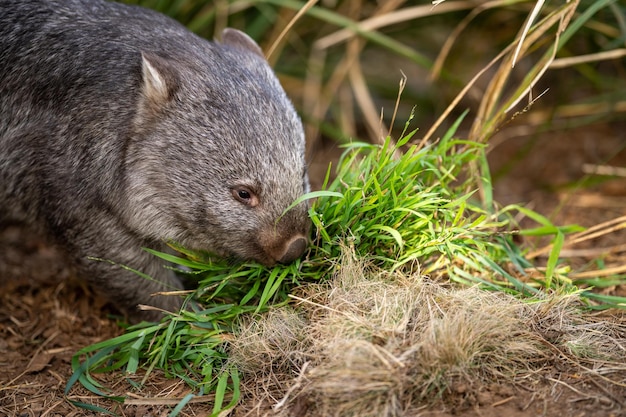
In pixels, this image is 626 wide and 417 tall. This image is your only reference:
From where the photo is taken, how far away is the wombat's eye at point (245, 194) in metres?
3.30

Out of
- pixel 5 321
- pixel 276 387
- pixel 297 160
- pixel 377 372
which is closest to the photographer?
pixel 377 372

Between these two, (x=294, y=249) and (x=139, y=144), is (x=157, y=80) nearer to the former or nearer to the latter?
(x=139, y=144)

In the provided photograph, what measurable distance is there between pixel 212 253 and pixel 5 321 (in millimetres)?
1385

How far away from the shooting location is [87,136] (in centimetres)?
349

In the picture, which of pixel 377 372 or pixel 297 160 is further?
pixel 297 160

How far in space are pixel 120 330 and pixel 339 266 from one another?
1.36m

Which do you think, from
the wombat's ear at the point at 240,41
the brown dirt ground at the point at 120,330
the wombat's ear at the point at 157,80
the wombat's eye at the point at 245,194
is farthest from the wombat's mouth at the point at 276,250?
the wombat's ear at the point at 240,41

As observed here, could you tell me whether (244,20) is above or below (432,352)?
above

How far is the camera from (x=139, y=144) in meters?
3.45

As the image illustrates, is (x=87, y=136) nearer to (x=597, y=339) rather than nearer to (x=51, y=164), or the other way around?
(x=51, y=164)

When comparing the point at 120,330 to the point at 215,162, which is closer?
the point at 215,162

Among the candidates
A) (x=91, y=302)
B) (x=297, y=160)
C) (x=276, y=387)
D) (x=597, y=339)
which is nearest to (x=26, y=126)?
(x=91, y=302)

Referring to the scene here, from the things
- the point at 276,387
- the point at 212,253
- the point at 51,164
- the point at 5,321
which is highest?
the point at 51,164

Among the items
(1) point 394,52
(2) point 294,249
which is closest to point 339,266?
(2) point 294,249
